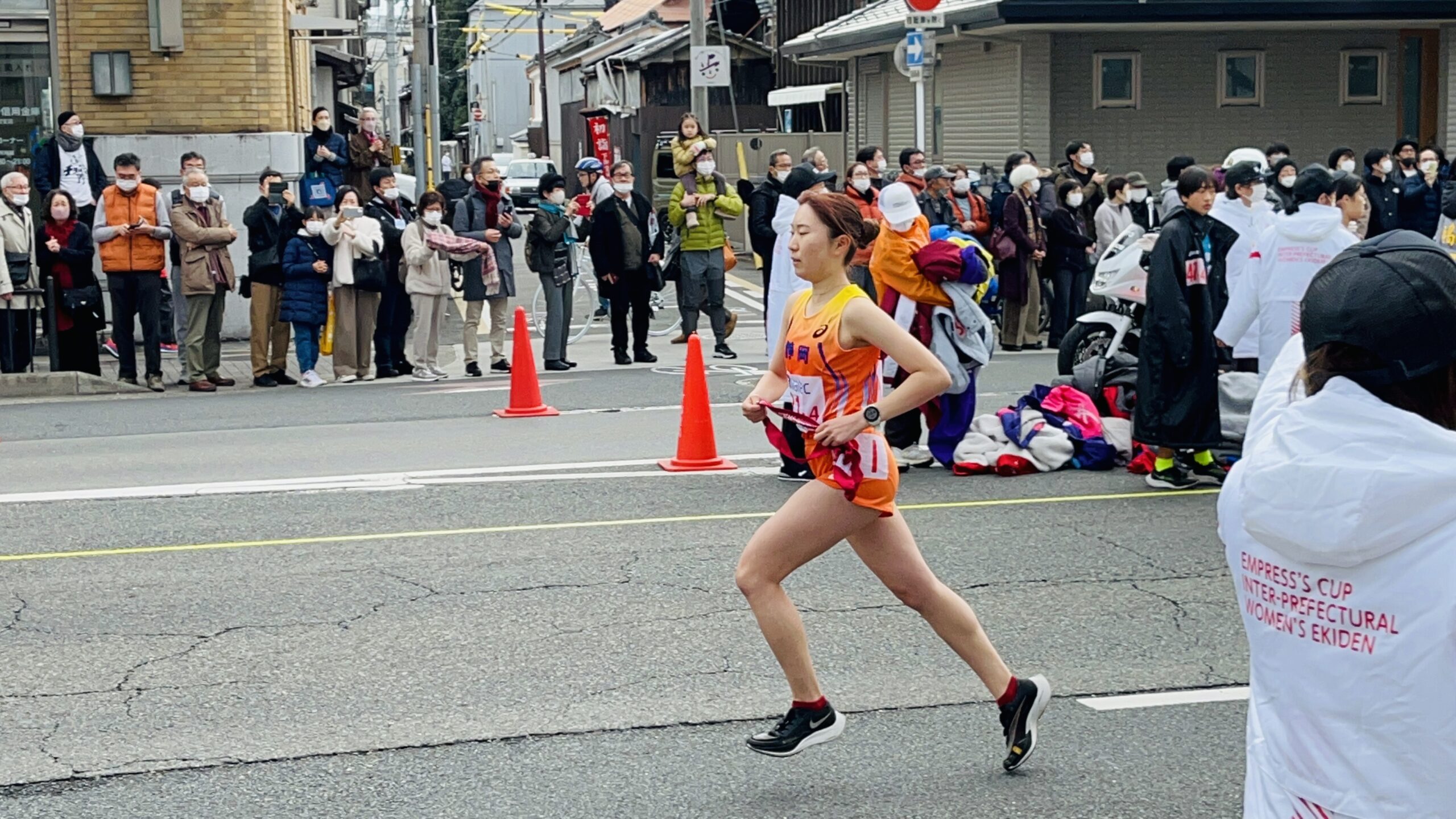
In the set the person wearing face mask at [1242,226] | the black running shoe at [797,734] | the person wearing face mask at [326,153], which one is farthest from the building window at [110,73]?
the black running shoe at [797,734]

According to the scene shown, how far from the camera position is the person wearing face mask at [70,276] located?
52.0ft

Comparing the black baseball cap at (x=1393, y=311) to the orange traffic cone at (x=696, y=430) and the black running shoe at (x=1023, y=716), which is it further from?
the orange traffic cone at (x=696, y=430)

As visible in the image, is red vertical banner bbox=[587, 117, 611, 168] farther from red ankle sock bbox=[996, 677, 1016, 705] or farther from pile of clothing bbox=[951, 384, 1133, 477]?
red ankle sock bbox=[996, 677, 1016, 705]

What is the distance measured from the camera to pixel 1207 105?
1044 inches

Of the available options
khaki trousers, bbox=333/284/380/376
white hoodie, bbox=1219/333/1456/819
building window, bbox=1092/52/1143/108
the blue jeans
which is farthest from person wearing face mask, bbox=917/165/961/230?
white hoodie, bbox=1219/333/1456/819

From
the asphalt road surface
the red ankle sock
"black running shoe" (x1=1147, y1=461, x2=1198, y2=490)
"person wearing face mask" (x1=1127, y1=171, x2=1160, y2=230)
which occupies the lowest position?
the asphalt road surface

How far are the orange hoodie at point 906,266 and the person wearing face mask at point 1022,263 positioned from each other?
7771mm

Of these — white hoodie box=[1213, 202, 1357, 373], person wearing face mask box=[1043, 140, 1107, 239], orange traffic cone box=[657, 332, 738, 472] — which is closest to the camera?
white hoodie box=[1213, 202, 1357, 373]

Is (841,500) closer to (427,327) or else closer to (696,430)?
(696,430)

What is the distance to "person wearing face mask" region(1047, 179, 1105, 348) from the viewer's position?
1841cm

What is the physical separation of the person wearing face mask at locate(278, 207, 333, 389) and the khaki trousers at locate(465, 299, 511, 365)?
4.79 feet

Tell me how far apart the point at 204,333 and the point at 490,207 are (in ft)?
9.49

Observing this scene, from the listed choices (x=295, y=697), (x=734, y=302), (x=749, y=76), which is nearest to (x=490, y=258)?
(x=734, y=302)

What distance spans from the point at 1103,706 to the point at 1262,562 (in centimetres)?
330
